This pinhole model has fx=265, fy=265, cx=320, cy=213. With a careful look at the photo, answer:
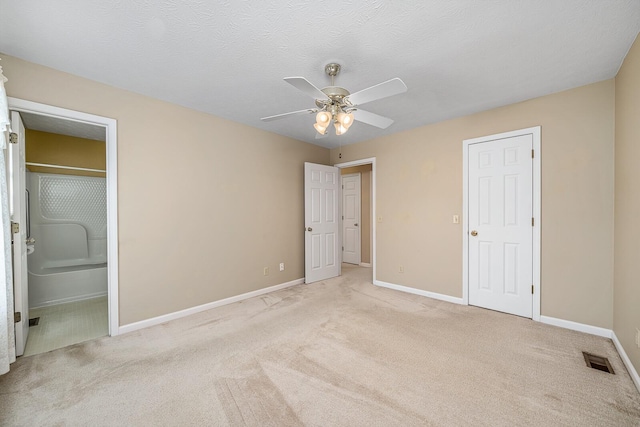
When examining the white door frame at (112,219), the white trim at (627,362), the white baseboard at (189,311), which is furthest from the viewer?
the white baseboard at (189,311)

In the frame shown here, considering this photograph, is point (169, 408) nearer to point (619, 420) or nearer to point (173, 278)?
point (173, 278)

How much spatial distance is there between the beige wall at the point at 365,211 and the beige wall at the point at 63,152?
470 centimetres

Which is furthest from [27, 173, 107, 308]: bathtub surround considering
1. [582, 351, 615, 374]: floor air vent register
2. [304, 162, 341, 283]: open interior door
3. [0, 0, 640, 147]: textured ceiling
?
[582, 351, 615, 374]: floor air vent register

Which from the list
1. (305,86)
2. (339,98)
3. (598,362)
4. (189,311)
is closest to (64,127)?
(189,311)

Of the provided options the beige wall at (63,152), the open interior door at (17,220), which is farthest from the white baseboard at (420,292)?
the beige wall at (63,152)

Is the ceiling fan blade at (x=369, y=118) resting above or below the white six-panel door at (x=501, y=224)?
above

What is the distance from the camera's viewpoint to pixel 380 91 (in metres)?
1.83

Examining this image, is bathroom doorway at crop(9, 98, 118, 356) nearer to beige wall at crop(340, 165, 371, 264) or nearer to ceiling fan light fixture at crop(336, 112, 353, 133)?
ceiling fan light fixture at crop(336, 112, 353, 133)

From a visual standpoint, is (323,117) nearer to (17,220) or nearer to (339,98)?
(339,98)

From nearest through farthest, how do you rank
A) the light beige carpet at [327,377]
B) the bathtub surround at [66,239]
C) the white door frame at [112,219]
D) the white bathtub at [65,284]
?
the light beige carpet at [327,377], the white door frame at [112,219], the white bathtub at [65,284], the bathtub surround at [66,239]

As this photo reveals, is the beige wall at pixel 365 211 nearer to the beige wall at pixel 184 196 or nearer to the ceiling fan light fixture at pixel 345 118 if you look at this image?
the beige wall at pixel 184 196

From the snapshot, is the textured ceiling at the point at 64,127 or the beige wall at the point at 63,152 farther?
the beige wall at the point at 63,152

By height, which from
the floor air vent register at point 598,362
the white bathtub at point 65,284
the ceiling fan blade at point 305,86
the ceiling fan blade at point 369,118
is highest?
the ceiling fan blade at point 305,86

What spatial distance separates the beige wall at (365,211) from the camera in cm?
604
